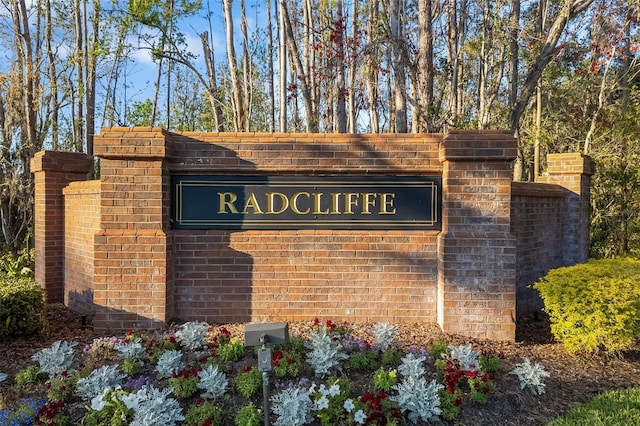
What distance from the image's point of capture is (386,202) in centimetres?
469

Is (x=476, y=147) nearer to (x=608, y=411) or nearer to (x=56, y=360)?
(x=608, y=411)

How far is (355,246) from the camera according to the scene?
Answer: 4688 mm

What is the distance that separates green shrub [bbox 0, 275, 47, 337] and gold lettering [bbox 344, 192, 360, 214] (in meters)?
3.76

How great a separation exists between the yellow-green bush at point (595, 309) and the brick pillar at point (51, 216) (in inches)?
270

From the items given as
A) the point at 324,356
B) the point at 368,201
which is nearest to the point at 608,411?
the point at 324,356

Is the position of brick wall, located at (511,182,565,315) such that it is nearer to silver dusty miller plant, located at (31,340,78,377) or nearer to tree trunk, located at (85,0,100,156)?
silver dusty miller plant, located at (31,340,78,377)

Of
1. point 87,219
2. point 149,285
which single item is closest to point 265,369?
point 149,285

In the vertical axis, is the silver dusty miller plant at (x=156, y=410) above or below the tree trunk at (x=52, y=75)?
below

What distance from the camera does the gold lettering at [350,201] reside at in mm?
4691

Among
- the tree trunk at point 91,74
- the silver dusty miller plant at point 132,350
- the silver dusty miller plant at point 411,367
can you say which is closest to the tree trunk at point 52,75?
the tree trunk at point 91,74

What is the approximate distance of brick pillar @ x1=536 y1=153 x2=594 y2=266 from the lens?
613 cm

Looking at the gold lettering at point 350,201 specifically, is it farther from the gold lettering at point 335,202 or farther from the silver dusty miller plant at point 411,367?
the silver dusty miller plant at point 411,367

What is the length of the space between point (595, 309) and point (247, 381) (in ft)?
11.4

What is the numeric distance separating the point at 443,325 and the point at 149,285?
10.9 feet
